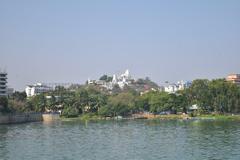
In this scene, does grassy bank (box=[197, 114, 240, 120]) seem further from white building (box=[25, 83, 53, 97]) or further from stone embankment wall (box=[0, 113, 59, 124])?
white building (box=[25, 83, 53, 97])

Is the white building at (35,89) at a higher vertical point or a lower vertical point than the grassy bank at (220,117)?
higher

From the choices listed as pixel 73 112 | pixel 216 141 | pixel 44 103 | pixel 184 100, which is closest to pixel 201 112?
pixel 184 100

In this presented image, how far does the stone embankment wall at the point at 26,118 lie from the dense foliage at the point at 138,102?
224 centimetres

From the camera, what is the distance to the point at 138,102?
350 feet

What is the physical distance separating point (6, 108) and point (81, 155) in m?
58.4

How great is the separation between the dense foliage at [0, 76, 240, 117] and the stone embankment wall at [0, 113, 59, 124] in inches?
88.4

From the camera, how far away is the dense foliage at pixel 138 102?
90475 mm

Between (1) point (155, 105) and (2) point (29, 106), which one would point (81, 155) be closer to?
(1) point (155, 105)

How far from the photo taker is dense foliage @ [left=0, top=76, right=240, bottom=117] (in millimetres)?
90475

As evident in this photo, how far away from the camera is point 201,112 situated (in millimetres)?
93500

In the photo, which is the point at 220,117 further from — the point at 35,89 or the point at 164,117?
the point at 35,89

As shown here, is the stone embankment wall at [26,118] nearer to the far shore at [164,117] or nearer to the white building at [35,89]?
the far shore at [164,117]

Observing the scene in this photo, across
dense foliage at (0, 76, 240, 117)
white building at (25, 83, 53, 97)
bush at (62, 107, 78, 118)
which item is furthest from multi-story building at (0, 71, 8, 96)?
white building at (25, 83, 53, 97)

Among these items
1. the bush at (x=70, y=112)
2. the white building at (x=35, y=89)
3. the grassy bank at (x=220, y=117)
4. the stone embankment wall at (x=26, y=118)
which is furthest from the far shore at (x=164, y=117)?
the white building at (x=35, y=89)
